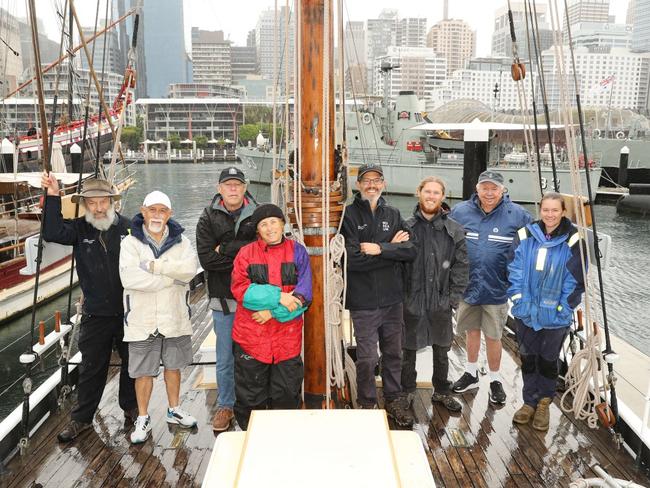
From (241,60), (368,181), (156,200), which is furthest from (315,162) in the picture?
(241,60)

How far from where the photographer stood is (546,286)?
3.23 meters

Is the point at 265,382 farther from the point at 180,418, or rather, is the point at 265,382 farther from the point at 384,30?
the point at 384,30

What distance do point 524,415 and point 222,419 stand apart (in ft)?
6.36

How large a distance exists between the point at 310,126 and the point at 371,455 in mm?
1731

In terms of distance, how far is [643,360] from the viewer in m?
6.18

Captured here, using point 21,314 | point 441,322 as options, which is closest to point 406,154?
point 21,314

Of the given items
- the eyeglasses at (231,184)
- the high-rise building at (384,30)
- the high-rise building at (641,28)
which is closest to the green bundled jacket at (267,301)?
the eyeglasses at (231,184)

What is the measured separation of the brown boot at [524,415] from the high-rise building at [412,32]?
186505mm

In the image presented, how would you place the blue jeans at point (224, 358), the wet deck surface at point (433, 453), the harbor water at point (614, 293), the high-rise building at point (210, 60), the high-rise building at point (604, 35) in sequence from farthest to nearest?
the high-rise building at point (210, 60), the high-rise building at point (604, 35), the harbor water at point (614, 293), the blue jeans at point (224, 358), the wet deck surface at point (433, 453)

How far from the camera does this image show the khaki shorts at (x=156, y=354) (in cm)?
315

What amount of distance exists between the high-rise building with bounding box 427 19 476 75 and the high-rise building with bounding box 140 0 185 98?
274ft

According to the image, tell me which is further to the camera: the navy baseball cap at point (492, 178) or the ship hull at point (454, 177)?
the ship hull at point (454, 177)

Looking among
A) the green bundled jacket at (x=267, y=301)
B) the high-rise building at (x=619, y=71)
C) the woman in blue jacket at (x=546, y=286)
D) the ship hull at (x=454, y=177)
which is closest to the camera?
the green bundled jacket at (x=267, y=301)

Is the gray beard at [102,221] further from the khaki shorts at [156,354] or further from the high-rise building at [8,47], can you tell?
the high-rise building at [8,47]
